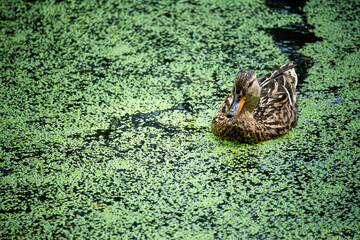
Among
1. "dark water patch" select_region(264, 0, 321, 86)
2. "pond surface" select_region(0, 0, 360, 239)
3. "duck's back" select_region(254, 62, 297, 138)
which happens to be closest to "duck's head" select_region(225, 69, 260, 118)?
"duck's back" select_region(254, 62, 297, 138)

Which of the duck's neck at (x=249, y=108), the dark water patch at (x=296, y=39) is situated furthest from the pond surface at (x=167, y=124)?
the duck's neck at (x=249, y=108)

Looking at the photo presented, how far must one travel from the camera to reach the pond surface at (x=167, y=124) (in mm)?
2066

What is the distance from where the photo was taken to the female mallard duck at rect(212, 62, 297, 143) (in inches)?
Answer: 99.0

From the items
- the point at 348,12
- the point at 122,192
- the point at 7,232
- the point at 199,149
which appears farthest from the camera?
the point at 348,12

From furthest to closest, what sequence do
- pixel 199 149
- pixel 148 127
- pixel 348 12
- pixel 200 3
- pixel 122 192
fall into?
pixel 200 3 → pixel 348 12 → pixel 148 127 → pixel 199 149 → pixel 122 192

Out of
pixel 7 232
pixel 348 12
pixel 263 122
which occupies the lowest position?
pixel 7 232

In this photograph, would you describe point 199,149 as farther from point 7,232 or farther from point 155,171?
point 7,232

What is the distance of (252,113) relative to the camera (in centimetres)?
263

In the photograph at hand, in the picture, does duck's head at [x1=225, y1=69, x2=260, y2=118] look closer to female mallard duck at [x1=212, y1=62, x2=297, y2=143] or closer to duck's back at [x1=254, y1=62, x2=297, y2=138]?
female mallard duck at [x1=212, y1=62, x2=297, y2=143]

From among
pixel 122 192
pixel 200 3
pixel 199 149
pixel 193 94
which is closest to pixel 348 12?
pixel 200 3

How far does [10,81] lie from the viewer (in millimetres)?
3205

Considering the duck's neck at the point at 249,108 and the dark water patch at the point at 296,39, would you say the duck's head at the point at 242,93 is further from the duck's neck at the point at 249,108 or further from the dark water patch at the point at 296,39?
the dark water patch at the point at 296,39

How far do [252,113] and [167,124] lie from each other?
554 millimetres

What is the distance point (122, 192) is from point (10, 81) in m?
1.54
